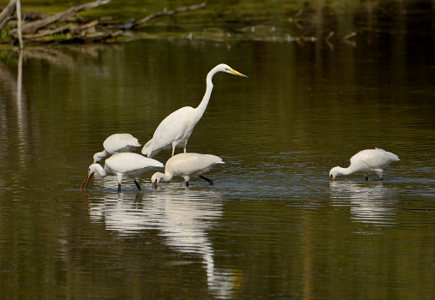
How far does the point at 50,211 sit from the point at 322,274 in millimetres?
4486

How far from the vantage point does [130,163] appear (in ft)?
47.1

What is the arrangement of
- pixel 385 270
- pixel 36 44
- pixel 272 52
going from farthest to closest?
1. pixel 36 44
2. pixel 272 52
3. pixel 385 270

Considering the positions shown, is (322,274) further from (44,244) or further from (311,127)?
(311,127)

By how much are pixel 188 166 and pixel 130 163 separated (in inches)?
32.4

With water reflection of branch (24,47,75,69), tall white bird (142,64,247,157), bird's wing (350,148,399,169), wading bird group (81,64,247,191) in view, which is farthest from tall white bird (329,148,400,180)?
water reflection of branch (24,47,75,69)

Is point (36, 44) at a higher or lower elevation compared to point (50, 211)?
higher

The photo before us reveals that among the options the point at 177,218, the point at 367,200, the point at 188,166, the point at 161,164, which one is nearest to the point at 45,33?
the point at 188,166

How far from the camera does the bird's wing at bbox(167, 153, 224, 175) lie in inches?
574

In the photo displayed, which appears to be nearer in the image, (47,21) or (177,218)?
(177,218)

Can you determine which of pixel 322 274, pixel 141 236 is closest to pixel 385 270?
pixel 322 274

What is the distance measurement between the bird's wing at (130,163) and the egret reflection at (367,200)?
7.92 feet

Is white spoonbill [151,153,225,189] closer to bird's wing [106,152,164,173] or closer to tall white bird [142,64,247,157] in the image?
bird's wing [106,152,164,173]

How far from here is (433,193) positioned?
13992 millimetres

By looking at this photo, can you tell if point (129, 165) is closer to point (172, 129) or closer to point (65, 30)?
point (172, 129)
